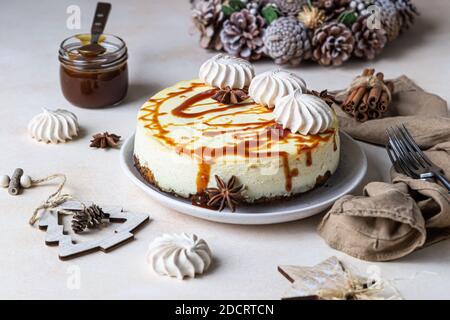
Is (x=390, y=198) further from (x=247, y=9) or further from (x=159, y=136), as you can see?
(x=247, y=9)

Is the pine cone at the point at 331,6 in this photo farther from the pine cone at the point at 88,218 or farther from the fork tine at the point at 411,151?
the pine cone at the point at 88,218

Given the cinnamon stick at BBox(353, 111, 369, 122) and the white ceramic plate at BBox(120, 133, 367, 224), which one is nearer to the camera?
the white ceramic plate at BBox(120, 133, 367, 224)

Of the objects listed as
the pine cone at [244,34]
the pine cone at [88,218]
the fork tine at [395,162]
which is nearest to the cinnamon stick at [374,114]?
the fork tine at [395,162]

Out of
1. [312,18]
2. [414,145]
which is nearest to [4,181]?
[414,145]

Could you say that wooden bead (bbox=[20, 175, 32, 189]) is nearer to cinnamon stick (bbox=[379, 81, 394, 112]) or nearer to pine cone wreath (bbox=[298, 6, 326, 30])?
cinnamon stick (bbox=[379, 81, 394, 112])

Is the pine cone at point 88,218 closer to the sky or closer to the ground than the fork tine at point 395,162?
closer to the ground

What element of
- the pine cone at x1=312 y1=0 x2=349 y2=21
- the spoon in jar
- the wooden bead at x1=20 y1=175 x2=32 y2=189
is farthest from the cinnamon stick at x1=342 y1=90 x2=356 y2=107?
the wooden bead at x1=20 y1=175 x2=32 y2=189
